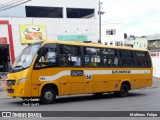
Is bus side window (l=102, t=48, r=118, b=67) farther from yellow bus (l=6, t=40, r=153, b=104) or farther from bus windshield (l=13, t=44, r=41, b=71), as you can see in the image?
bus windshield (l=13, t=44, r=41, b=71)

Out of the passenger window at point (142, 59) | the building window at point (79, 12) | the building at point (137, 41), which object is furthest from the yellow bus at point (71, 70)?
the building at point (137, 41)

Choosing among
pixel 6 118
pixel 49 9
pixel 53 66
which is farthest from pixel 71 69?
pixel 49 9

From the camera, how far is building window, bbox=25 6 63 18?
145 ft

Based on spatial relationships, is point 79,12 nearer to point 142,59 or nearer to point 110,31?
point 142,59

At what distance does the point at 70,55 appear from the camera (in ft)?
54.9

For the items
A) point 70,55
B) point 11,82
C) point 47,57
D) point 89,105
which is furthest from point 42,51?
point 89,105

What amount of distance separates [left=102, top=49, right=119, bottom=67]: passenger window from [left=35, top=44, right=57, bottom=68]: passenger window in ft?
11.9

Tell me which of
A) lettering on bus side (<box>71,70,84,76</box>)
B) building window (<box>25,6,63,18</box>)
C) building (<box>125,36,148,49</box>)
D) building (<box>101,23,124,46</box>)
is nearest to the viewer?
lettering on bus side (<box>71,70,84,76</box>)

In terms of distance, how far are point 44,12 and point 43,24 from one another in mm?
4817

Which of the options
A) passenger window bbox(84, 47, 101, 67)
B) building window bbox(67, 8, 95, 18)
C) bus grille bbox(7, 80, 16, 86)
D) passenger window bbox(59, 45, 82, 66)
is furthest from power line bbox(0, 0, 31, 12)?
bus grille bbox(7, 80, 16, 86)

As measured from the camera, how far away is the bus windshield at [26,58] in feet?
50.1

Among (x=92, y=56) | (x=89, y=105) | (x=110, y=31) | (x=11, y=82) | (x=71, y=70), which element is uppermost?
(x=110, y=31)

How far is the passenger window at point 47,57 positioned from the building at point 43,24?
77.0ft

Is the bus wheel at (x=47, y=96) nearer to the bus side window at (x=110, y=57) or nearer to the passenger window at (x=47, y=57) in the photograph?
the passenger window at (x=47, y=57)
